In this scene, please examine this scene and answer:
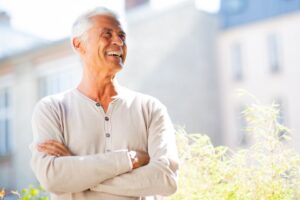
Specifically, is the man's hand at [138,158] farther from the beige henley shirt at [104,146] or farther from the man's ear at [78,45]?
the man's ear at [78,45]

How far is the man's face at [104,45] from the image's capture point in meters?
1.09

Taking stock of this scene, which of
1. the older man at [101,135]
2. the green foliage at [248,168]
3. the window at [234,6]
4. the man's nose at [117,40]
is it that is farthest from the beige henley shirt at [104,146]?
the window at [234,6]

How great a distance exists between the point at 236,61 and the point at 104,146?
22.2 feet

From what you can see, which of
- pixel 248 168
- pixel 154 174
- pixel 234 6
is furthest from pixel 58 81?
pixel 154 174

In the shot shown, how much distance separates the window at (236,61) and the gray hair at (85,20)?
657 cm

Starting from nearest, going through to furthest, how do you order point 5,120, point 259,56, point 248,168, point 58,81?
point 248,168, point 58,81, point 5,120, point 259,56

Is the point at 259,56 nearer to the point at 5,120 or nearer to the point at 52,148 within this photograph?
the point at 5,120

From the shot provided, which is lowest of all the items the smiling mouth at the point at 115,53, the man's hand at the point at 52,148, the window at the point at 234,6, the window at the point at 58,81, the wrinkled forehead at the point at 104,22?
the man's hand at the point at 52,148

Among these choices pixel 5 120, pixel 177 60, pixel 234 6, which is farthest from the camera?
pixel 234 6

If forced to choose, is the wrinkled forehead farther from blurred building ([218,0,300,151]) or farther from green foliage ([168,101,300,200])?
blurred building ([218,0,300,151])

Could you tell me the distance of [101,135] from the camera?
109cm

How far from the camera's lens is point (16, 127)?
550 cm

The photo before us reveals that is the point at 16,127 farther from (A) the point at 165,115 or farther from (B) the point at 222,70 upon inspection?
(A) the point at 165,115

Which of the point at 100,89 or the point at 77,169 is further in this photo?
the point at 100,89
